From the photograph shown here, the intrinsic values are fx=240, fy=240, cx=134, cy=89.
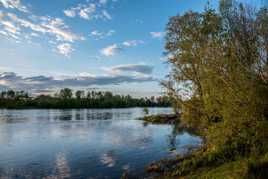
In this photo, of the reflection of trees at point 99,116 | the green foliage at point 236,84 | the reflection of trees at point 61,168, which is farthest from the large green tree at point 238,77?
the reflection of trees at point 99,116

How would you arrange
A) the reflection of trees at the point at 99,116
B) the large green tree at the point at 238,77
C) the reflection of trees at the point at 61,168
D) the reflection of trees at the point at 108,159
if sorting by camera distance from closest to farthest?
the large green tree at the point at 238,77, the reflection of trees at the point at 61,168, the reflection of trees at the point at 108,159, the reflection of trees at the point at 99,116

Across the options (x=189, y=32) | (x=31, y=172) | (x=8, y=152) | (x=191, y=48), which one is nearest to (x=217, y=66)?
(x=191, y=48)

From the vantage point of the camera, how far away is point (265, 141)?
11523mm

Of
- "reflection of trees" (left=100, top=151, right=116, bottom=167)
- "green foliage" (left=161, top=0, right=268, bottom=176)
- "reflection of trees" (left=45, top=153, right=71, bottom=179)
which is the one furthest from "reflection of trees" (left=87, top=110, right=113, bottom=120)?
"green foliage" (left=161, top=0, right=268, bottom=176)

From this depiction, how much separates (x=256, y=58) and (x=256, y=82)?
5.37 ft

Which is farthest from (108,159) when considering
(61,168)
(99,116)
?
(99,116)

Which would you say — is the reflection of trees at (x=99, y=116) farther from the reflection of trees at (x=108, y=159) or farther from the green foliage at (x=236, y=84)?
the green foliage at (x=236, y=84)

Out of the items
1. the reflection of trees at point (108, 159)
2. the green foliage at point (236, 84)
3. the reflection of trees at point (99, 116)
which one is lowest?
the reflection of trees at point (108, 159)

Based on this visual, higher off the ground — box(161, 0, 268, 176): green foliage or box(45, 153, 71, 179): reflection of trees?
box(161, 0, 268, 176): green foliage

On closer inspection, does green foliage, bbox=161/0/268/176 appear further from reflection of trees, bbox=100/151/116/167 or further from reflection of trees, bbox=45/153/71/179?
reflection of trees, bbox=45/153/71/179

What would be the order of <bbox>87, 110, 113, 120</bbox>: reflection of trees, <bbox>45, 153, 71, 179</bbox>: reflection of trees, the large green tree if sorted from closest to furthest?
the large green tree < <bbox>45, 153, 71, 179</bbox>: reflection of trees < <bbox>87, 110, 113, 120</bbox>: reflection of trees

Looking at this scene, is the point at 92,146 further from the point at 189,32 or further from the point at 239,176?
the point at 239,176

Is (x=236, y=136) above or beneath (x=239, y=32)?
beneath

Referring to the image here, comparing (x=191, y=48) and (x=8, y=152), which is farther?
(x=8, y=152)
